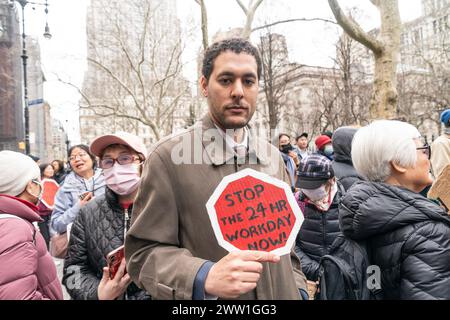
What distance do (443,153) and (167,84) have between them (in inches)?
788

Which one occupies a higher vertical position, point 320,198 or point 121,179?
point 121,179

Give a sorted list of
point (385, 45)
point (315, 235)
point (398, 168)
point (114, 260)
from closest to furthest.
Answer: point (398, 168)
point (114, 260)
point (315, 235)
point (385, 45)

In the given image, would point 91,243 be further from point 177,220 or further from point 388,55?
point 388,55

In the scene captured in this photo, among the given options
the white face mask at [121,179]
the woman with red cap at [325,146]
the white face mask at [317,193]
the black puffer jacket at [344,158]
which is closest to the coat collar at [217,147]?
the white face mask at [121,179]

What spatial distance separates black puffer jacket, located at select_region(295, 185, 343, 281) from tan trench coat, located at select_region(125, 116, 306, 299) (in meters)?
1.36

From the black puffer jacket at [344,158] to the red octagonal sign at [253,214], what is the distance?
246 centimetres

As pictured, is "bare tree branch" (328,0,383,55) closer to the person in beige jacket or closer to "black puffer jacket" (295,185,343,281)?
the person in beige jacket

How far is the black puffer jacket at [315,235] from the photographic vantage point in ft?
9.61

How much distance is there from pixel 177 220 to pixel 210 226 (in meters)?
0.14

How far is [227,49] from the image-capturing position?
1.61 m

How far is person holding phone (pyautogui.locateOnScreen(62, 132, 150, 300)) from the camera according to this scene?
2.05 metres

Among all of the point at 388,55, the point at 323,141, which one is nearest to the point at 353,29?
the point at 388,55

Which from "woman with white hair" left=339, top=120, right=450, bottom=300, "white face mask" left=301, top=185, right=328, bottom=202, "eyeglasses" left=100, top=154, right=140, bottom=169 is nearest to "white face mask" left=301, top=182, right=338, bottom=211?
"white face mask" left=301, top=185, right=328, bottom=202
